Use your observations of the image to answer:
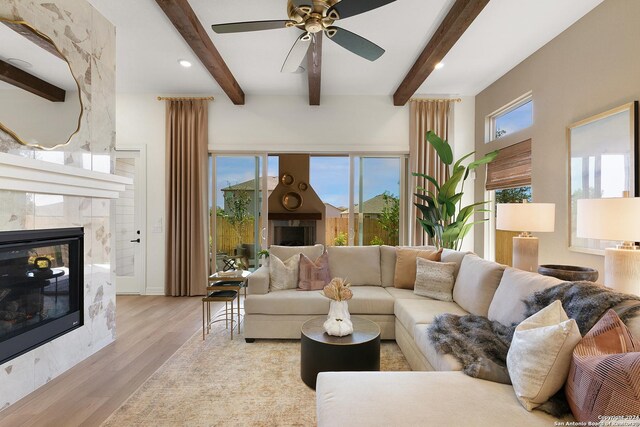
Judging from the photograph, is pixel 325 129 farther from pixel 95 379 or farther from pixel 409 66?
pixel 95 379

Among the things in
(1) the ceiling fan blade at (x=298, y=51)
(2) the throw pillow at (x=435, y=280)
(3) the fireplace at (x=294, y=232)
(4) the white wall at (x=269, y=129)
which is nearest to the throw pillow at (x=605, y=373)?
(2) the throw pillow at (x=435, y=280)

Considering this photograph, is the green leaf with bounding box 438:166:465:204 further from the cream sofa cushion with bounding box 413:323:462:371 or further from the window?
the cream sofa cushion with bounding box 413:323:462:371

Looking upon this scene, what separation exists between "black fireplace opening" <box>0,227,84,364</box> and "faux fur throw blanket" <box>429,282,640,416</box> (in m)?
2.67

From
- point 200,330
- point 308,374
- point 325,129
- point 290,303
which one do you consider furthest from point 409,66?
point 200,330

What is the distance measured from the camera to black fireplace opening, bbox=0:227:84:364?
2.00 meters

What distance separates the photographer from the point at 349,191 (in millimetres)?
4910

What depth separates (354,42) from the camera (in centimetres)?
237

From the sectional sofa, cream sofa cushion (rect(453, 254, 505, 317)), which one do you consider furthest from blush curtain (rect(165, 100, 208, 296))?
cream sofa cushion (rect(453, 254, 505, 317))

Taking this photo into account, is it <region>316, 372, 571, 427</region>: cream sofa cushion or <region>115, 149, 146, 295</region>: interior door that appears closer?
<region>316, 372, 571, 427</region>: cream sofa cushion

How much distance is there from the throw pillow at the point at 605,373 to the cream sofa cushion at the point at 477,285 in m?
1.06

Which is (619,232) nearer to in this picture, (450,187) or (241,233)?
(450,187)

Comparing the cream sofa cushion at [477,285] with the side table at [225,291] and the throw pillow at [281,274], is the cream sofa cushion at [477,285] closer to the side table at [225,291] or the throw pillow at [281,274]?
the throw pillow at [281,274]

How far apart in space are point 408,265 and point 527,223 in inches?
45.1

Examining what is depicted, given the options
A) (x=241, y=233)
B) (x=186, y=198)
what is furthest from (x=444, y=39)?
(x=186, y=198)
